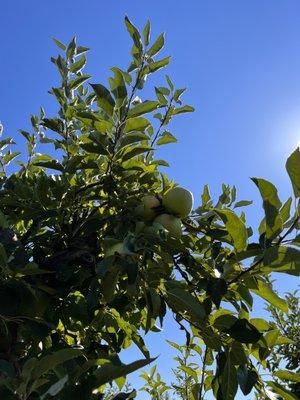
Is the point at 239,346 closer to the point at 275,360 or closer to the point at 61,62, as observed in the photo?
the point at 61,62

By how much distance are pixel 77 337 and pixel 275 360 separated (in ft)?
16.0

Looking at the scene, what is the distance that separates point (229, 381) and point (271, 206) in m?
0.54

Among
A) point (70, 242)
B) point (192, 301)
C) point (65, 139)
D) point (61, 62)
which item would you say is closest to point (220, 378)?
point (192, 301)

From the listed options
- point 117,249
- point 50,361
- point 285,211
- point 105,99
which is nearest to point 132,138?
point 105,99

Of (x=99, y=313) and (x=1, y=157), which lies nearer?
(x=99, y=313)

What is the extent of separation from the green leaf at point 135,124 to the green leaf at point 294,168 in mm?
658

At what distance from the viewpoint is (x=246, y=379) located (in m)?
1.48

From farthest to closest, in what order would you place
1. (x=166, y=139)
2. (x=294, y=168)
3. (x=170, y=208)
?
(x=166, y=139) < (x=170, y=208) < (x=294, y=168)

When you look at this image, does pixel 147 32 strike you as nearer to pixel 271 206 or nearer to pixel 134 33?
pixel 134 33

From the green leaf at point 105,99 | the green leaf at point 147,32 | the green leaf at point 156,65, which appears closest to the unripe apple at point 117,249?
the green leaf at point 105,99

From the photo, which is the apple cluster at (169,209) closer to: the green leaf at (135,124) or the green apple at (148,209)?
the green apple at (148,209)

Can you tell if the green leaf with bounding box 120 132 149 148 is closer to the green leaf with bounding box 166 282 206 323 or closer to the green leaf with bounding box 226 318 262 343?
the green leaf with bounding box 166 282 206 323

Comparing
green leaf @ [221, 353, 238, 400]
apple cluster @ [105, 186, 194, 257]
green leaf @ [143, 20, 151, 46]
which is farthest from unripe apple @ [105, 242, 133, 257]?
green leaf @ [143, 20, 151, 46]

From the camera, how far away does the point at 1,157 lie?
8.92 feet
